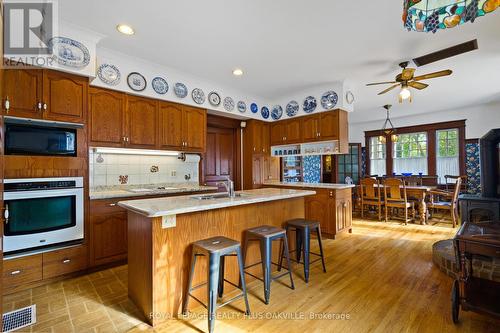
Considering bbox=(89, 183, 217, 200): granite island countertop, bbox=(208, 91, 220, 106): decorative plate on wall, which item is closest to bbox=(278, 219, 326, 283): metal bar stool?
bbox=(89, 183, 217, 200): granite island countertop

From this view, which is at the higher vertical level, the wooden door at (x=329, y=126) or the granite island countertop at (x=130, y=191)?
the wooden door at (x=329, y=126)

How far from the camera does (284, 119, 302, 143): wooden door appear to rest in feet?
15.1

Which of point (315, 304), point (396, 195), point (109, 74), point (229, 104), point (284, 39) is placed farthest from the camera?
point (396, 195)

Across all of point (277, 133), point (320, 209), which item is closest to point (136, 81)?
point (277, 133)

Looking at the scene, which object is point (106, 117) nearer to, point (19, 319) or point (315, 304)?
point (19, 319)

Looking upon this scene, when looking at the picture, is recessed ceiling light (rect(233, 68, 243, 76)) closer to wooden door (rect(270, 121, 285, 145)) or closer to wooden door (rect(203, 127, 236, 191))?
wooden door (rect(203, 127, 236, 191))

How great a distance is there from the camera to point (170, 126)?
3.52 metres

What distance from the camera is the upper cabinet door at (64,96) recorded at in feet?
7.77

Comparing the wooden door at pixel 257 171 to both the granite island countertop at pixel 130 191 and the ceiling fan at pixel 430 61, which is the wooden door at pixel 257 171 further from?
the ceiling fan at pixel 430 61

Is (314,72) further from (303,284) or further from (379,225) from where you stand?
(379,225)

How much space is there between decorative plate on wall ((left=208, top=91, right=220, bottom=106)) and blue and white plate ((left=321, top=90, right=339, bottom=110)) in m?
1.87

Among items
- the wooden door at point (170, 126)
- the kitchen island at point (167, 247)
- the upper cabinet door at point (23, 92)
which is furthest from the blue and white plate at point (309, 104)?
the upper cabinet door at point (23, 92)

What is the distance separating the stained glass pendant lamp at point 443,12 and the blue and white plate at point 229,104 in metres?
3.36

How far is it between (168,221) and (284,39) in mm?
2264
